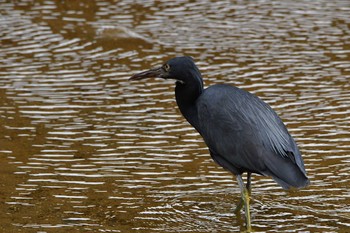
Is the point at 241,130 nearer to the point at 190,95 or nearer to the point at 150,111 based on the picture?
the point at 190,95

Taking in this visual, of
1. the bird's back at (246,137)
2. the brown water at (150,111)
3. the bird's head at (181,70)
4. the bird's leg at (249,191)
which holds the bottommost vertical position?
the brown water at (150,111)

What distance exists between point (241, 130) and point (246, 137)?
8 cm

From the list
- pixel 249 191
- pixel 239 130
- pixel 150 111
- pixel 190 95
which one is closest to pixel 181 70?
pixel 190 95

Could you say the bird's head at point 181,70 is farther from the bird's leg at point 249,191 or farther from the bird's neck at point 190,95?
the bird's leg at point 249,191

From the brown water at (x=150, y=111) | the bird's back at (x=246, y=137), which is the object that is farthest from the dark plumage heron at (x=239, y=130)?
the brown water at (x=150, y=111)

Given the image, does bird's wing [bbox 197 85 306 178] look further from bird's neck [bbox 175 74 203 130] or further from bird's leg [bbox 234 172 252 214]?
bird's leg [bbox 234 172 252 214]

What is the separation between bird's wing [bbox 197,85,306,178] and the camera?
702cm

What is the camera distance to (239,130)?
23.5 ft

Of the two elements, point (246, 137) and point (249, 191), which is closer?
point (246, 137)

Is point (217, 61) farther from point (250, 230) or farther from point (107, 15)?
point (250, 230)

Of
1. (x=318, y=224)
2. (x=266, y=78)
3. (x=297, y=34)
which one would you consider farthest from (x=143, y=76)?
(x=297, y=34)

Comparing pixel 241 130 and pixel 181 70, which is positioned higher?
pixel 181 70

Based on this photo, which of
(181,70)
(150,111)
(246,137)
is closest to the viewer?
(246,137)

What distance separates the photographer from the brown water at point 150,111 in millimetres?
7473
